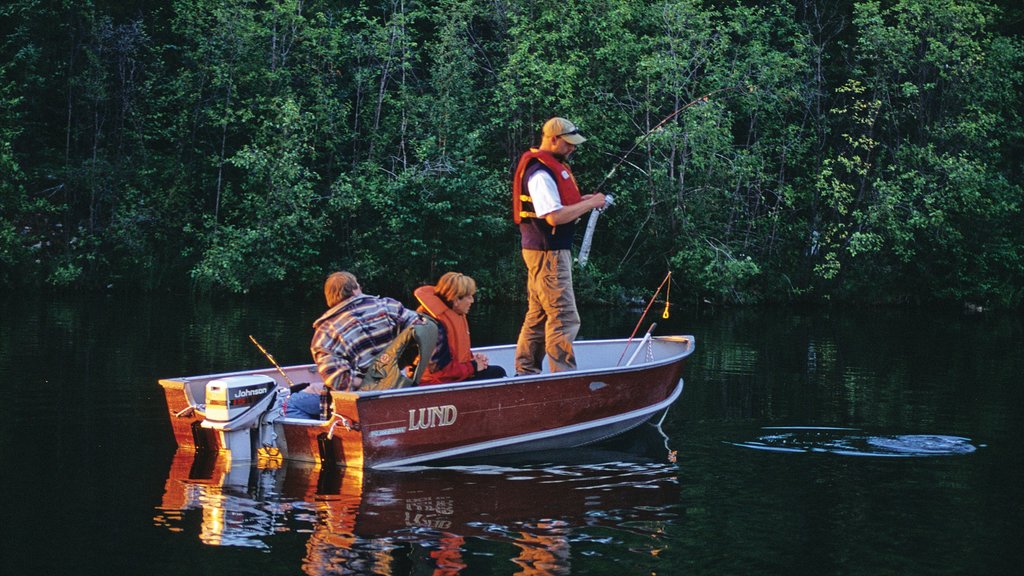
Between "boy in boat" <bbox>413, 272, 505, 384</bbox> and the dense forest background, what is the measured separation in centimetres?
1315

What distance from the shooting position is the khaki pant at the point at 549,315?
26.9ft

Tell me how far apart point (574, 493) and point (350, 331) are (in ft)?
5.35

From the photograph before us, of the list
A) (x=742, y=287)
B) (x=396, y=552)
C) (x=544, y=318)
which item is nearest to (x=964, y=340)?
(x=742, y=287)

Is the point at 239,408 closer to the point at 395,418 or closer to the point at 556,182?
the point at 395,418

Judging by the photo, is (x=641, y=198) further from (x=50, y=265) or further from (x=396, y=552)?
(x=396, y=552)

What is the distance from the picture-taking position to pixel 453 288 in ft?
25.1

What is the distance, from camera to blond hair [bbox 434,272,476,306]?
7641 mm

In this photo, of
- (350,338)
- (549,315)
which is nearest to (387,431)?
(350,338)

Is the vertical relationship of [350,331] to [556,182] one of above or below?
below

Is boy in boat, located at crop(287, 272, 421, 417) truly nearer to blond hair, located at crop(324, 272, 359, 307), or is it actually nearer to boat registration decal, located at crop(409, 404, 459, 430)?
blond hair, located at crop(324, 272, 359, 307)

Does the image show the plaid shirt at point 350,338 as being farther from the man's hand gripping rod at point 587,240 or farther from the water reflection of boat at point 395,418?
the man's hand gripping rod at point 587,240

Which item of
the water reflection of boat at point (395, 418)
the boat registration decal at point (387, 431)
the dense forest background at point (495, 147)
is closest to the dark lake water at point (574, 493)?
the water reflection of boat at point (395, 418)

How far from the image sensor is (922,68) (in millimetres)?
22562

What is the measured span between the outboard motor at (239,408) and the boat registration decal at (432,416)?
32.5 inches
